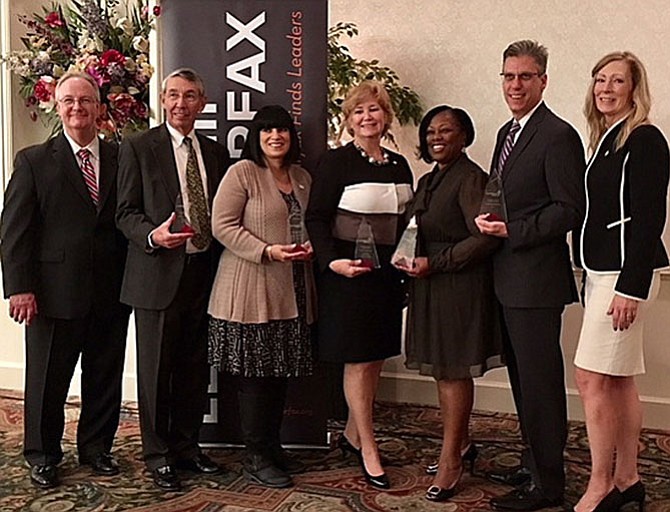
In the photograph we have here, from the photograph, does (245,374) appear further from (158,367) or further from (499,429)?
(499,429)

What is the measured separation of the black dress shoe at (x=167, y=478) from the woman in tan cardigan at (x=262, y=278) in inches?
11.6

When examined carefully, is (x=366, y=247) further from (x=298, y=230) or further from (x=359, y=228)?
(x=298, y=230)

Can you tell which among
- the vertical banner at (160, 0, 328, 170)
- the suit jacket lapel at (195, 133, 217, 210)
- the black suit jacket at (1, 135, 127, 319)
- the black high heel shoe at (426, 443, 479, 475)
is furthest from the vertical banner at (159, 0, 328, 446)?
the black high heel shoe at (426, 443, 479, 475)

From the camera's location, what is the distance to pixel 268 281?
11.3 feet

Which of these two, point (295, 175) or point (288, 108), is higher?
point (288, 108)

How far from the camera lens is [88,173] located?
354cm

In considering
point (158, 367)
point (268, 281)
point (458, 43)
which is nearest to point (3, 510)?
point (158, 367)

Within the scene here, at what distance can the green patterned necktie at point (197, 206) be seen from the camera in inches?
137

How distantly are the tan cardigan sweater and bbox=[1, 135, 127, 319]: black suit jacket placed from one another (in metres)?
0.48

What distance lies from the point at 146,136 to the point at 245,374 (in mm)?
976

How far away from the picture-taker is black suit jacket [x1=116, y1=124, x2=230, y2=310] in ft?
11.2

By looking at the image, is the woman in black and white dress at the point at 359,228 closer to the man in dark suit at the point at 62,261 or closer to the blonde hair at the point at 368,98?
the blonde hair at the point at 368,98

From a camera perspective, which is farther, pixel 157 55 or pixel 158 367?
pixel 157 55

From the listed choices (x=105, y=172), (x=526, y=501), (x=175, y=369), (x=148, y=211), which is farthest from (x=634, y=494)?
(x=105, y=172)
